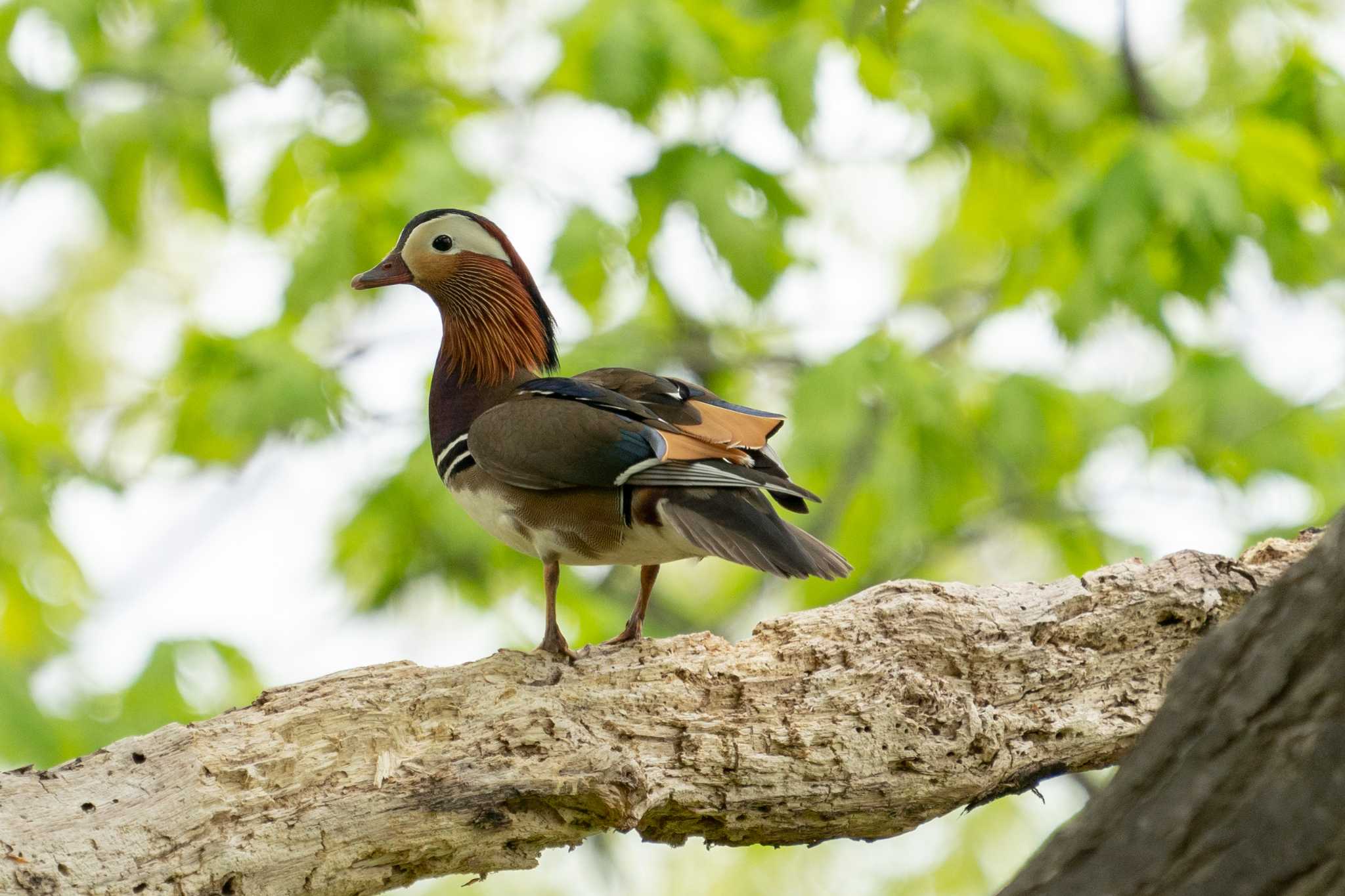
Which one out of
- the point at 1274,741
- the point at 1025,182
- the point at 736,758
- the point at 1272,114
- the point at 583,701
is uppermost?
the point at 1025,182

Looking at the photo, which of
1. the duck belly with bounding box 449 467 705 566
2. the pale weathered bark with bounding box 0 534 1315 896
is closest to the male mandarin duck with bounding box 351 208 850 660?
the duck belly with bounding box 449 467 705 566

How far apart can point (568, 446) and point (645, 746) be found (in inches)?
23.9

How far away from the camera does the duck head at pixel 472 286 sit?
9.71ft

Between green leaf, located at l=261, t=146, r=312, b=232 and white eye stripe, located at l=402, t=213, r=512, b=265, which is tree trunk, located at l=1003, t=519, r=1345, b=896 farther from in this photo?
green leaf, located at l=261, t=146, r=312, b=232

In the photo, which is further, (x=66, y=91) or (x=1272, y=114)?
(x=66, y=91)

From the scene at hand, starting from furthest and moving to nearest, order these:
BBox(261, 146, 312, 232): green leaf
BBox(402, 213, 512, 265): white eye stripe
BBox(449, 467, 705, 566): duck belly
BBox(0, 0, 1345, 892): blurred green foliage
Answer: BBox(261, 146, 312, 232): green leaf, BBox(0, 0, 1345, 892): blurred green foliage, BBox(402, 213, 512, 265): white eye stripe, BBox(449, 467, 705, 566): duck belly

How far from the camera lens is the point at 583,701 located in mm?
2594

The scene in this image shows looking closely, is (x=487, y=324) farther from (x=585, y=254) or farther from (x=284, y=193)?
(x=284, y=193)

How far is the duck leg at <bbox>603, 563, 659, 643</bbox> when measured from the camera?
2.87 m

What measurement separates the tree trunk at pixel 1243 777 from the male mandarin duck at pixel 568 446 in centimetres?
108

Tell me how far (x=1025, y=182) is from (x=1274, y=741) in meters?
5.45

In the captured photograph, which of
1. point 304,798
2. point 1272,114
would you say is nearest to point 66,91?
point 304,798

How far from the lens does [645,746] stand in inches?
100

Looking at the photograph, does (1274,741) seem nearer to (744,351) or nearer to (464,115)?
(464,115)
